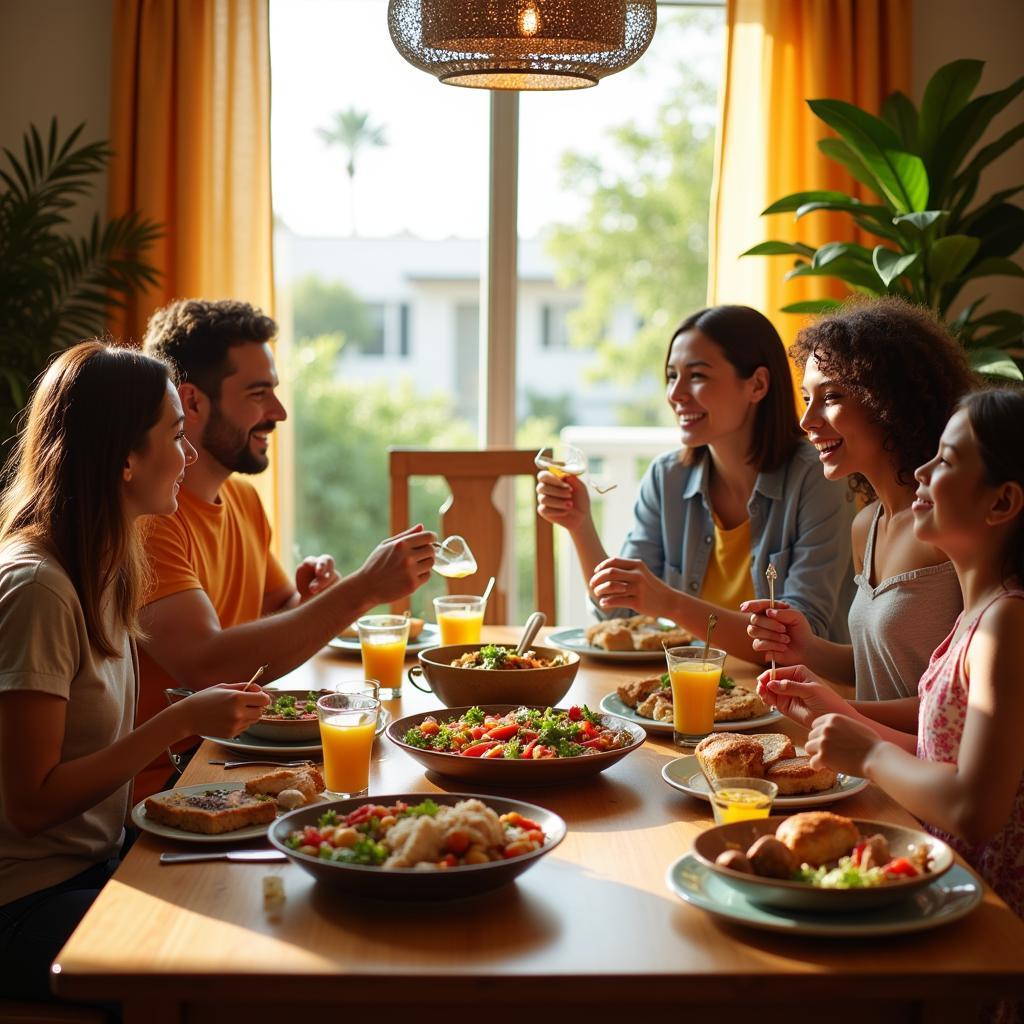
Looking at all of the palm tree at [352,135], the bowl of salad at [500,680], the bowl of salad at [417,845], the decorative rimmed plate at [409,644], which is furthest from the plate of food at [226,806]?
the palm tree at [352,135]

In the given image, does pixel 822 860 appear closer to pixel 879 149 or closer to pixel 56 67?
pixel 879 149

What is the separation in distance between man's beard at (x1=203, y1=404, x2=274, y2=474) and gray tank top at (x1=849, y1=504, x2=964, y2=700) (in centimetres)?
127

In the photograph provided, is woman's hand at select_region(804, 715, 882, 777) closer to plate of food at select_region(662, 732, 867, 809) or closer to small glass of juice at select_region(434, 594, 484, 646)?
plate of food at select_region(662, 732, 867, 809)

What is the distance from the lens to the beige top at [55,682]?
164 cm

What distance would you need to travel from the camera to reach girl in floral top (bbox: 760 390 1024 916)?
1452 mm

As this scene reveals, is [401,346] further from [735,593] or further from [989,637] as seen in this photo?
[989,637]

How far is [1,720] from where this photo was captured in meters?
1.62

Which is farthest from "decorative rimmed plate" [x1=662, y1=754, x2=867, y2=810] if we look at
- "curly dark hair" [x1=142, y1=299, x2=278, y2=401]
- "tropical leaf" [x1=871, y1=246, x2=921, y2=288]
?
"tropical leaf" [x1=871, y1=246, x2=921, y2=288]

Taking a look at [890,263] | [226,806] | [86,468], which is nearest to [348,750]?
[226,806]

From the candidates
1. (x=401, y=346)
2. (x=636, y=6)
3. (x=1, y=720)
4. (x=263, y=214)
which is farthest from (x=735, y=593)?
(x=401, y=346)

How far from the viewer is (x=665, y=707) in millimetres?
2002

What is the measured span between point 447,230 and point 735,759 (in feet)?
11.3

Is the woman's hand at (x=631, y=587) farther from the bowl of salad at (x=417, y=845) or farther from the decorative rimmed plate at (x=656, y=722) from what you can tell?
the bowl of salad at (x=417, y=845)

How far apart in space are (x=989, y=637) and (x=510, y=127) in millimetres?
3221
